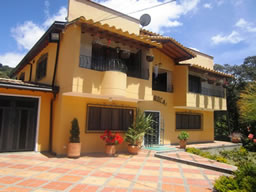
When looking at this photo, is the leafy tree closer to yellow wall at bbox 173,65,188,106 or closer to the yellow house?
yellow wall at bbox 173,65,188,106

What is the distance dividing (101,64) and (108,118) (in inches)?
119

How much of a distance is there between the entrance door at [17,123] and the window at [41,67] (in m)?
3.13

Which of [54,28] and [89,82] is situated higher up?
[54,28]

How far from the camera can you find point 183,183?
620 centimetres

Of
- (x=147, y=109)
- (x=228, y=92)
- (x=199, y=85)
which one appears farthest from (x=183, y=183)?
(x=228, y=92)

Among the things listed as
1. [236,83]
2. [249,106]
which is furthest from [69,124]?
[236,83]

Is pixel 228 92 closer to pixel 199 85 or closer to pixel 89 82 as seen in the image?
pixel 199 85

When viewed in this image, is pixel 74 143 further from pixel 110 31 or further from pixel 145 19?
pixel 145 19

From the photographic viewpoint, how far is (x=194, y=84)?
53.4ft

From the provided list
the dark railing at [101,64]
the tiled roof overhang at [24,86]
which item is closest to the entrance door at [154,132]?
the dark railing at [101,64]

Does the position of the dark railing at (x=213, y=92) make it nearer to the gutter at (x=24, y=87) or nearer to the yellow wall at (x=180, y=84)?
the yellow wall at (x=180, y=84)

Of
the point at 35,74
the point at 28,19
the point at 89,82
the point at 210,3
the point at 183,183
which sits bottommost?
the point at 183,183

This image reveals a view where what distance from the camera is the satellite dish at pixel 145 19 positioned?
12.8m

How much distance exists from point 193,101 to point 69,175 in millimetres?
10830
